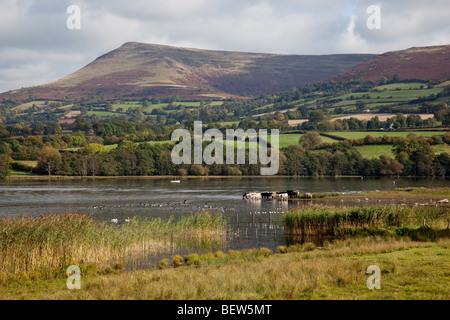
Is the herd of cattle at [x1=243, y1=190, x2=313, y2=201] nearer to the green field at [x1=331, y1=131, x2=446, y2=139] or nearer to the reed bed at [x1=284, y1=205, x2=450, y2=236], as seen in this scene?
the reed bed at [x1=284, y1=205, x2=450, y2=236]

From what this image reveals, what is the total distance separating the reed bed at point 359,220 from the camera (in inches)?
1519

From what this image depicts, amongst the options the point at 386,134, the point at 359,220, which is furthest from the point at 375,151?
the point at 359,220

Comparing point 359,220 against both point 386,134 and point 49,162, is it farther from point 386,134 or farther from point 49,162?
point 386,134

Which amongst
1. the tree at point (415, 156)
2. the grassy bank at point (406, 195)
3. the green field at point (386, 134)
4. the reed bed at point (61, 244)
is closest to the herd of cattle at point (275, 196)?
the grassy bank at point (406, 195)

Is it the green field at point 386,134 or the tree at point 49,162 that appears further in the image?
the green field at point 386,134

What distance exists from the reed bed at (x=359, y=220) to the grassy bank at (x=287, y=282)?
38.0ft

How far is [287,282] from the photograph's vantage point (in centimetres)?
1962

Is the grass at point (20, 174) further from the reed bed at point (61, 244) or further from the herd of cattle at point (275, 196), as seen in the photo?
the reed bed at point (61, 244)

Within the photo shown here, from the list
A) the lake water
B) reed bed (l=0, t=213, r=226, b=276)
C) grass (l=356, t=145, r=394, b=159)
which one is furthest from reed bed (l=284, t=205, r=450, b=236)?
grass (l=356, t=145, r=394, b=159)

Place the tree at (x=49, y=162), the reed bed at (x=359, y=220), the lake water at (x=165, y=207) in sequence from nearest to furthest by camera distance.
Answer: the reed bed at (x=359, y=220), the lake water at (x=165, y=207), the tree at (x=49, y=162)

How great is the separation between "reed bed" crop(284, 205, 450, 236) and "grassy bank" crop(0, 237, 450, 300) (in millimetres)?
11578

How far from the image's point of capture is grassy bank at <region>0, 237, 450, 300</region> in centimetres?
1786
